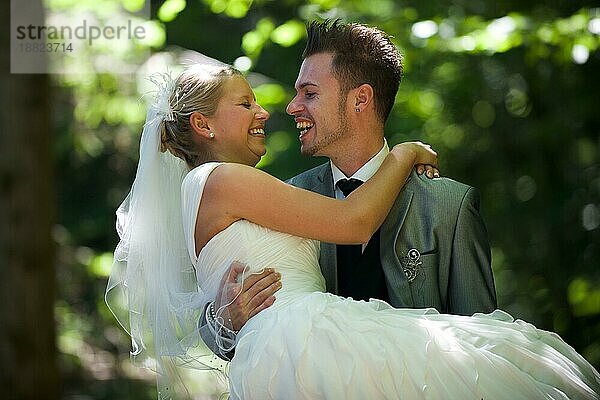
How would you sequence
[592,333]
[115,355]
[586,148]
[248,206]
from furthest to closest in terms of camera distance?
[115,355] < [586,148] < [592,333] < [248,206]

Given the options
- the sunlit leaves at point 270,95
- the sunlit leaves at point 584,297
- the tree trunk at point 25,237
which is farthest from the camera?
the sunlit leaves at point 584,297

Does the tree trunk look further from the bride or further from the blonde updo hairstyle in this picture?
the blonde updo hairstyle

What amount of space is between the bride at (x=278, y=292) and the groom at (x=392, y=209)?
0.12m

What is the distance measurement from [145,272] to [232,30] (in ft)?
11.0

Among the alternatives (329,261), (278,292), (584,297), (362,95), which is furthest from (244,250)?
(584,297)

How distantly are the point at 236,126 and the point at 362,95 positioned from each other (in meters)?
0.38

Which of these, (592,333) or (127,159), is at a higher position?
(127,159)

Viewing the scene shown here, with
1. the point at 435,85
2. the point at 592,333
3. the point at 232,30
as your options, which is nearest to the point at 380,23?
the point at 435,85

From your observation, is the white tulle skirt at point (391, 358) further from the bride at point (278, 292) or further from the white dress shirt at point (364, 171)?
the white dress shirt at point (364, 171)

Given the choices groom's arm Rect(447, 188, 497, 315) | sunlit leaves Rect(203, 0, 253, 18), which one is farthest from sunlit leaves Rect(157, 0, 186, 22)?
groom's arm Rect(447, 188, 497, 315)

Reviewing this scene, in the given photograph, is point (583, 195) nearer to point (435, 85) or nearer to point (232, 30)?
point (435, 85)

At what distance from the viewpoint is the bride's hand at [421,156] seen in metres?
2.81

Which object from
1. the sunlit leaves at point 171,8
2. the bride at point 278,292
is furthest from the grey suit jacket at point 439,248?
the sunlit leaves at point 171,8

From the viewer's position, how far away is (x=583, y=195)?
584 centimetres
